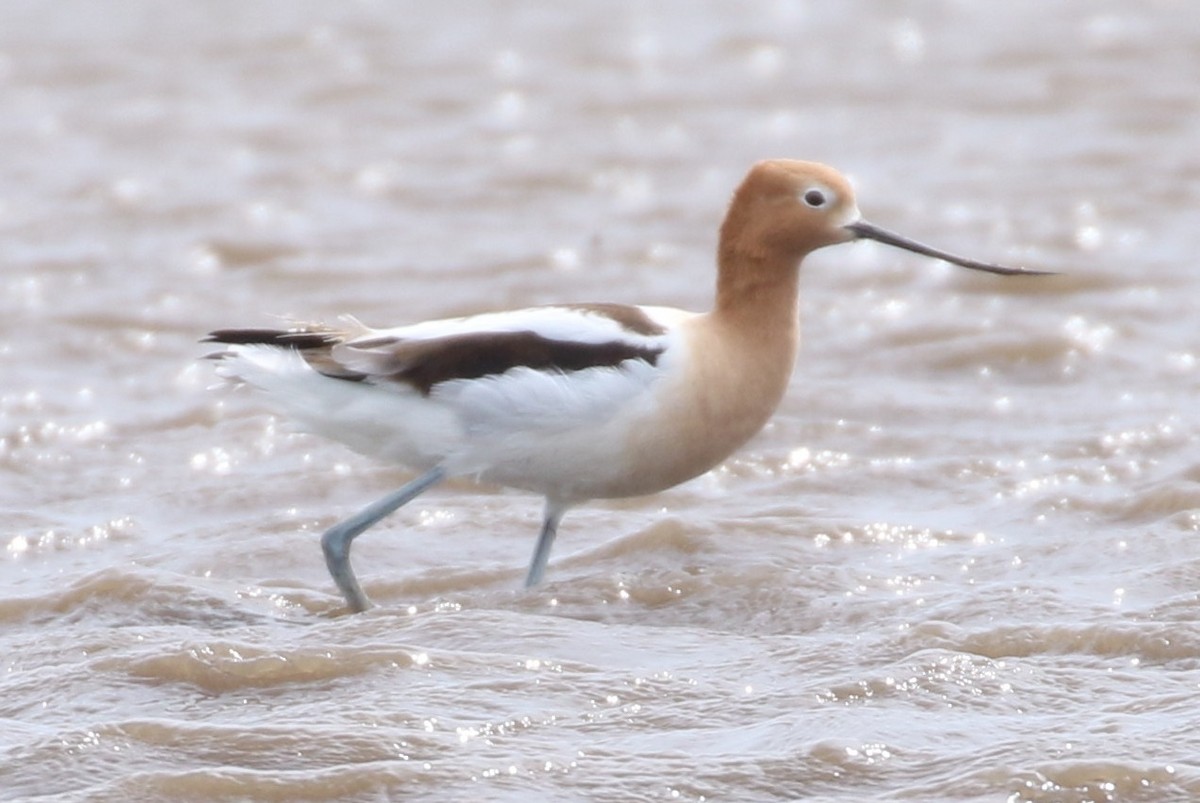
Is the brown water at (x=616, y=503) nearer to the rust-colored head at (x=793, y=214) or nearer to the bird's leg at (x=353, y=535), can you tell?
the bird's leg at (x=353, y=535)

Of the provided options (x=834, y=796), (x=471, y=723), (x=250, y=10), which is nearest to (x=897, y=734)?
(x=834, y=796)

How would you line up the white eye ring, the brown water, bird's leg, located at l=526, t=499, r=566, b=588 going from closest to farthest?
the brown water → bird's leg, located at l=526, t=499, r=566, b=588 → the white eye ring

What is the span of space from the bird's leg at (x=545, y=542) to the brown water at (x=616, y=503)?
0.49 ft

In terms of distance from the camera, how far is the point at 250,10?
1755 cm

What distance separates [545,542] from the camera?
23.8 feet

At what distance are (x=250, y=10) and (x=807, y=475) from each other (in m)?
10.1

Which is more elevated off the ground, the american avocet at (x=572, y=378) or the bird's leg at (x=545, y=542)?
the american avocet at (x=572, y=378)

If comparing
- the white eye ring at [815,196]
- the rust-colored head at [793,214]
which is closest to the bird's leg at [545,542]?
the rust-colored head at [793,214]

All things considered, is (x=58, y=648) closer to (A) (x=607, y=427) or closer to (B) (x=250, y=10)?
(A) (x=607, y=427)

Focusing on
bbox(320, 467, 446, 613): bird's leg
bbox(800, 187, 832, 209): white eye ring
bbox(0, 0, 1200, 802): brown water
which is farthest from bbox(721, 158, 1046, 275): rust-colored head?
bbox(320, 467, 446, 613): bird's leg

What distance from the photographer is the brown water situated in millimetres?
5625

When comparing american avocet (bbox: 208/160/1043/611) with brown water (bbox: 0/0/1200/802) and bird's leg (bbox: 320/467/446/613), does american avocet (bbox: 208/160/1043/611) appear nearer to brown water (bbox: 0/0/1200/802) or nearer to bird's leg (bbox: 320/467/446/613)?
bird's leg (bbox: 320/467/446/613)

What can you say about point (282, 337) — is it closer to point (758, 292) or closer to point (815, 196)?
point (758, 292)

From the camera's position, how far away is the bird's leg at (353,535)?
23.0 feet
